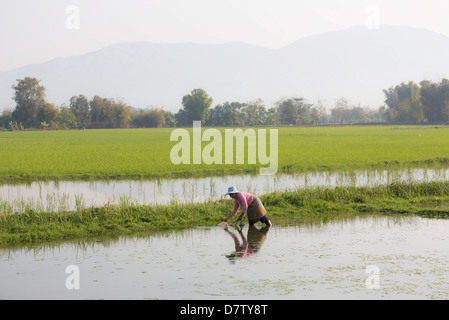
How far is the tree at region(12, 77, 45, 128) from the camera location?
76062 mm

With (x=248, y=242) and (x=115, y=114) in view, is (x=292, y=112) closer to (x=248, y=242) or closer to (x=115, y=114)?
(x=115, y=114)

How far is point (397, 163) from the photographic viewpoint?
20047 mm

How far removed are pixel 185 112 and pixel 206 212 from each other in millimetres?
78054

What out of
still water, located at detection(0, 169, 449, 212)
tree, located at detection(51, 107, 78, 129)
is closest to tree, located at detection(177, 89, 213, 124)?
tree, located at detection(51, 107, 78, 129)

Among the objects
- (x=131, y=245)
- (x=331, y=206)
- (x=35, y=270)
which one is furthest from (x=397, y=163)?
(x=35, y=270)

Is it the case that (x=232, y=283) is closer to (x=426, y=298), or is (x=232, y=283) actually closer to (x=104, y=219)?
(x=426, y=298)

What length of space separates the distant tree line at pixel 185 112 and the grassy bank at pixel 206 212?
2677 inches

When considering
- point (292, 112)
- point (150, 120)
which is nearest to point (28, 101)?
point (150, 120)

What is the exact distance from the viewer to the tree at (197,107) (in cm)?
8600

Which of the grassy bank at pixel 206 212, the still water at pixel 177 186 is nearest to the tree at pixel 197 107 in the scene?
the still water at pixel 177 186

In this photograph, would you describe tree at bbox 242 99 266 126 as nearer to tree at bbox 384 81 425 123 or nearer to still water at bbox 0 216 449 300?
tree at bbox 384 81 425 123

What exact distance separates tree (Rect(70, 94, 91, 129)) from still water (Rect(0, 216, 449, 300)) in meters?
74.1

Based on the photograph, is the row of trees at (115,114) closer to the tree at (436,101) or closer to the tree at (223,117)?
the tree at (223,117)
